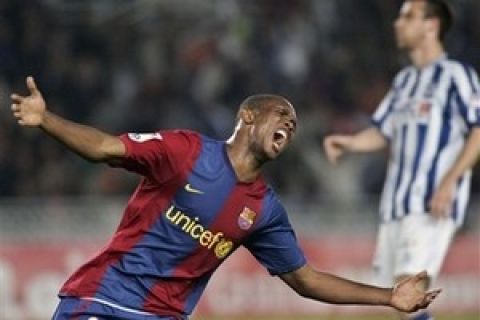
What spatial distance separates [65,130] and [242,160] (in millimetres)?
891

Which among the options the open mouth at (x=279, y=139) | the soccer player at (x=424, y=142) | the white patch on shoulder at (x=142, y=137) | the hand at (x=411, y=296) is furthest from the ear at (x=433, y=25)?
the white patch on shoulder at (x=142, y=137)

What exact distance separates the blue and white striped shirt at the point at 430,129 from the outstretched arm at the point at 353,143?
0.17 meters

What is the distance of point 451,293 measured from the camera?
1418cm

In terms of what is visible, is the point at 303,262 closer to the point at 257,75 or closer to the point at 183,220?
the point at 183,220

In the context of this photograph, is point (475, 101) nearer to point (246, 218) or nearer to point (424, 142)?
point (424, 142)

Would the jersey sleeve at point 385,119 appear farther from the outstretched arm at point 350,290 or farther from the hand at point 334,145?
the outstretched arm at point 350,290

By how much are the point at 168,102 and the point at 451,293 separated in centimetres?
329

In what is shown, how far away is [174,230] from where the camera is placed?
6.26m

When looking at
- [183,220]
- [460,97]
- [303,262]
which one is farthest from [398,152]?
[183,220]

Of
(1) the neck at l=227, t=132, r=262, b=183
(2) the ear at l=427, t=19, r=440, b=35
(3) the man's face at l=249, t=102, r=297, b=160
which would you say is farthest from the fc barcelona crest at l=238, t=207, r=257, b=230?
(2) the ear at l=427, t=19, r=440, b=35

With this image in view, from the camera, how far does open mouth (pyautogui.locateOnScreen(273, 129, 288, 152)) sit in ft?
20.2

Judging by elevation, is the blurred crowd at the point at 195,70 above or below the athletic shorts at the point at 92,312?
below

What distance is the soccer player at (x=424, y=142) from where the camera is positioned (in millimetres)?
8922

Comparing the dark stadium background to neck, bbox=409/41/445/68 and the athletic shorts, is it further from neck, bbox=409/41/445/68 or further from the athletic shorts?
the athletic shorts
